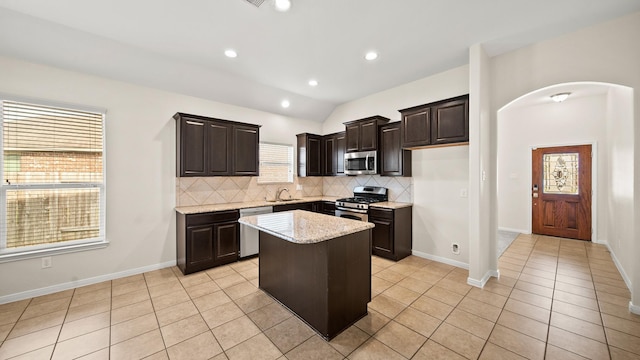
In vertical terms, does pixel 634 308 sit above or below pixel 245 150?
below

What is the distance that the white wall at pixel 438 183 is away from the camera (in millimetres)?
3707

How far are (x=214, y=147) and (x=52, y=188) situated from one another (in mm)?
1931

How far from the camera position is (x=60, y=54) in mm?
2869

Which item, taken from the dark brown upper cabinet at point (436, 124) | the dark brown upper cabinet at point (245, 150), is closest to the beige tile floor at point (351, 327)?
the dark brown upper cabinet at point (245, 150)

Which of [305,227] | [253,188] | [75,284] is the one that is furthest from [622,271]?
[75,284]

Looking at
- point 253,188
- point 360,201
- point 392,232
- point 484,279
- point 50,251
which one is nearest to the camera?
point 50,251

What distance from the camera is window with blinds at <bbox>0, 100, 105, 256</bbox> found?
9.26ft

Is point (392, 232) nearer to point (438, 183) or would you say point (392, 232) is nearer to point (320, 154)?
point (438, 183)

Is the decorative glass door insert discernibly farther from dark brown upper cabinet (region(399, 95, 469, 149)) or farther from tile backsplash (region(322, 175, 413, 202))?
dark brown upper cabinet (region(399, 95, 469, 149))

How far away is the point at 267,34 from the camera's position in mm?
2762

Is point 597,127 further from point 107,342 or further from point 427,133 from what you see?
point 107,342

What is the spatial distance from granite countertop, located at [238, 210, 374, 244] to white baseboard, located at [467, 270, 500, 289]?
1.81 meters

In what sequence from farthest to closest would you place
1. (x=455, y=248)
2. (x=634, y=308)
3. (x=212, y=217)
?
(x=455, y=248) → (x=212, y=217) → (x=634, y=308)

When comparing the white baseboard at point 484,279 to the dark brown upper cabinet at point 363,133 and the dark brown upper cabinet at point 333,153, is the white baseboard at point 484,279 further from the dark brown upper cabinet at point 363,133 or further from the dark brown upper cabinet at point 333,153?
the dark brown upper cabinet at point 333,153
